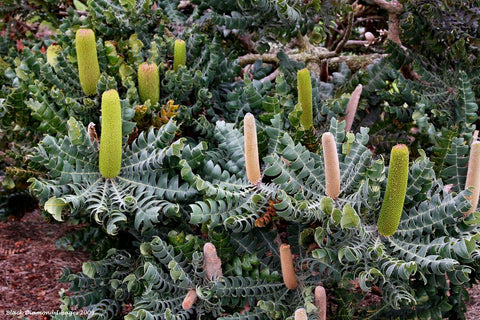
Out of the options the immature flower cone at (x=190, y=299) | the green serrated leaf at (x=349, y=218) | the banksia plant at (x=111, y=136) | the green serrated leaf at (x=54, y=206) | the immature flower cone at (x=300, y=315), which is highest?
the banksia plant at (x=111, y=136)

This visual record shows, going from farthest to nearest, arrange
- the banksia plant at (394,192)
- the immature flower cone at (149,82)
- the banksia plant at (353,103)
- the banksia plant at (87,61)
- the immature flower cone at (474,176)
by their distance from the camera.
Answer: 1. the banksia plant at (353,103)
2. the immature flower cone at (149,82)
3. the banksia plant at (87,61)
4. the immature flower cone at (474,176)
5. the banksia plant at (394,192)

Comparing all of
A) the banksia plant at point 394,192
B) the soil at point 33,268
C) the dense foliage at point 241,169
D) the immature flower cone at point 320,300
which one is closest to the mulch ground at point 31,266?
the soil at point 33,268

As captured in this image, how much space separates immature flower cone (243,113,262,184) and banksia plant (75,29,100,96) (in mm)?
617

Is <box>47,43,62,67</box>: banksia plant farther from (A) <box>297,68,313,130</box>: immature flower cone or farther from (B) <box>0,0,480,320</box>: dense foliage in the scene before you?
(A) <box>297,68,313,130</box>: immature flower cone

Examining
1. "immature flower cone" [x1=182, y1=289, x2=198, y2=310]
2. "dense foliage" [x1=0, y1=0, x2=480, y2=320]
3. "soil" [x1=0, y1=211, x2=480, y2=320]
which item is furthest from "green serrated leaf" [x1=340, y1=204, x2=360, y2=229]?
"soil" [x1=0, y1=211, x2=480, y2=320]

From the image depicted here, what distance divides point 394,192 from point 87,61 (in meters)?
1.07

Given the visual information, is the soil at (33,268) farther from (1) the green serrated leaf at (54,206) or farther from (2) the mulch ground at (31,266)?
(1) the green serrated leaf at (54,206)

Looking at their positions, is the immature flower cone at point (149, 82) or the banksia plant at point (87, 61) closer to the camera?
the banksia plant at point (87, 61)

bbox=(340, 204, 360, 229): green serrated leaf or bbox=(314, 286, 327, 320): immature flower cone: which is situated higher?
bbox=(340, 204, 360, 229): green serrated leaf

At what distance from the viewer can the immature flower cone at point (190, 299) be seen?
156cm

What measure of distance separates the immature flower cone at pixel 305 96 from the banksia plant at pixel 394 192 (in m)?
0.51

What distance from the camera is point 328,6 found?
2.13 m

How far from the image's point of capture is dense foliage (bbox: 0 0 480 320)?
1482 millimetres

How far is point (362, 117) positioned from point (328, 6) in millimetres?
490
